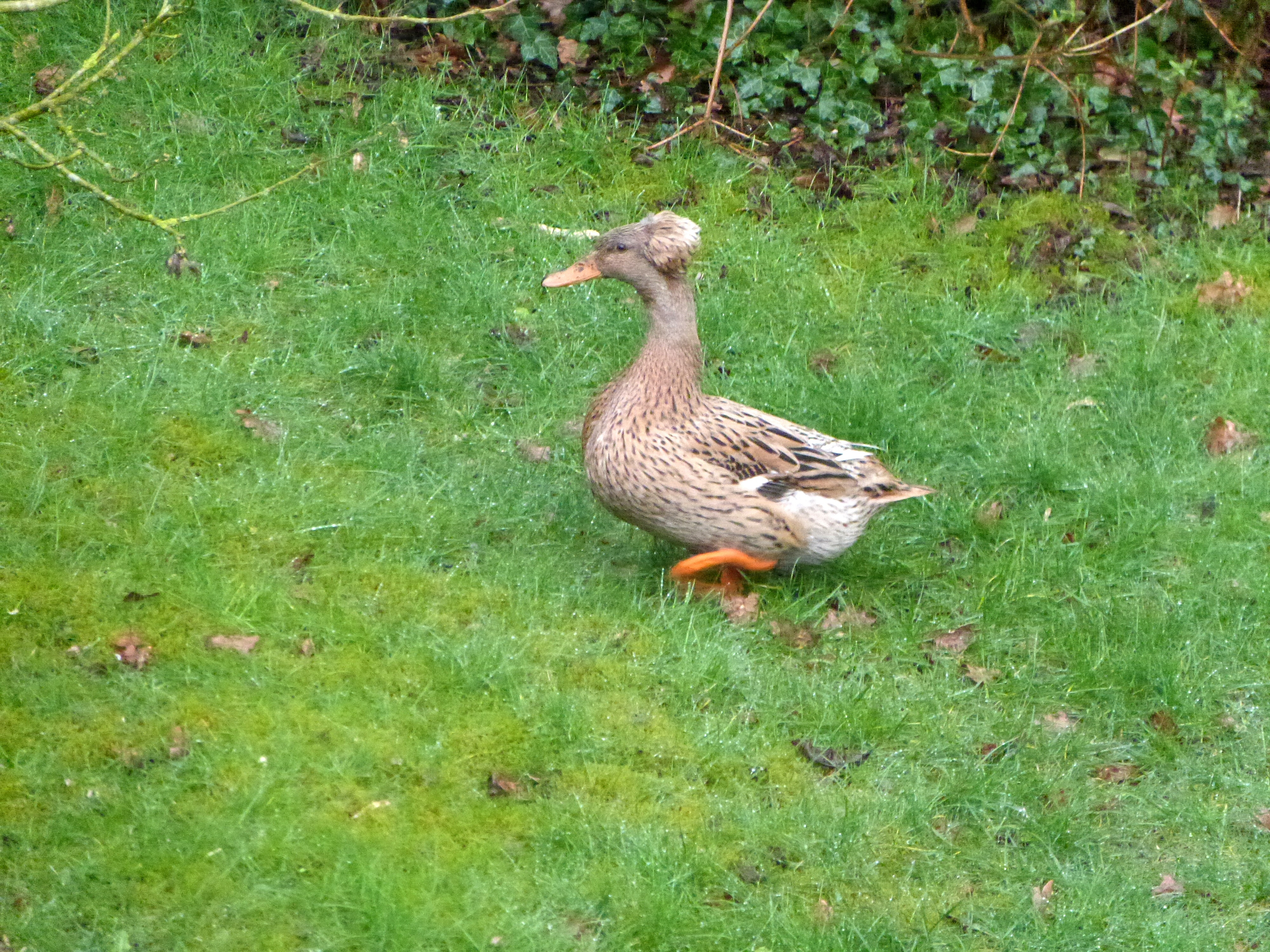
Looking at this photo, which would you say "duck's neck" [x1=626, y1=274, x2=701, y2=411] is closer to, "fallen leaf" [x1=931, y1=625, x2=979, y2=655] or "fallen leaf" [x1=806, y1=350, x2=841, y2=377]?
"fallen leaf" [x1=931, y1=625, x2=979, y2=655]

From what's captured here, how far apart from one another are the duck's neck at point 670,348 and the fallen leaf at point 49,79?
377 centimetres

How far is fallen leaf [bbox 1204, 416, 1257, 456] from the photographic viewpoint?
6.79 meters

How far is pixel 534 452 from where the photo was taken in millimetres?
6516

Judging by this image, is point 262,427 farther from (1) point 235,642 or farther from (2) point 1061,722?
(2) point 1061,722

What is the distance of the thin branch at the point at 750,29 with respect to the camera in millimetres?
6969

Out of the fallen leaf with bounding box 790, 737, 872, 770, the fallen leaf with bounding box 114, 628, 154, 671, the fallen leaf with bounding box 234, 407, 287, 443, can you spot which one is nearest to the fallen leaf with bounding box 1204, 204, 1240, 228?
the fallen leaf with bounding box 790, 737, 872, 770

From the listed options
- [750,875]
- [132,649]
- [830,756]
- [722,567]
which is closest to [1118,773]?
[830,756]

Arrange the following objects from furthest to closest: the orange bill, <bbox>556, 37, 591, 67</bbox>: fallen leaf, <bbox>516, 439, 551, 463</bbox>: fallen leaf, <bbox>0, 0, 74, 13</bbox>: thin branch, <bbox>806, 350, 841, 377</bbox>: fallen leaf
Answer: <bbox>556, 37, 591, 67</bbox>: fallen leaf
<bbox>806, 350, 841, 377</bbox>: fallen leaf
<bbox>516, 439, 551, 463</bbox>: fallen leaf
the orange bill
<bbox>0, 0, 74, 13</bbox>: thin branch

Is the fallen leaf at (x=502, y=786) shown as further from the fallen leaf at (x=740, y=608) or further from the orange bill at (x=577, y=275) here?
the orange bill at (x=577, y=275)

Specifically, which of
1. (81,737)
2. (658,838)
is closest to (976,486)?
(658,838)

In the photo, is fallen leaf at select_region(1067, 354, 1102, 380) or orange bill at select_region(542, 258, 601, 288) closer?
orange bill at select_region(542, 258, 601, 288)

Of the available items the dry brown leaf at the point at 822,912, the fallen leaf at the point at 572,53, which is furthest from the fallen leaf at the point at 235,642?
the fallen leaf at the point at 572,53

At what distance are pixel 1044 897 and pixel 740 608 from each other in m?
1.52

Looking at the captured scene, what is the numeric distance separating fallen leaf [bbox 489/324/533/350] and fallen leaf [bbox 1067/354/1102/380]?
7.99 feet
